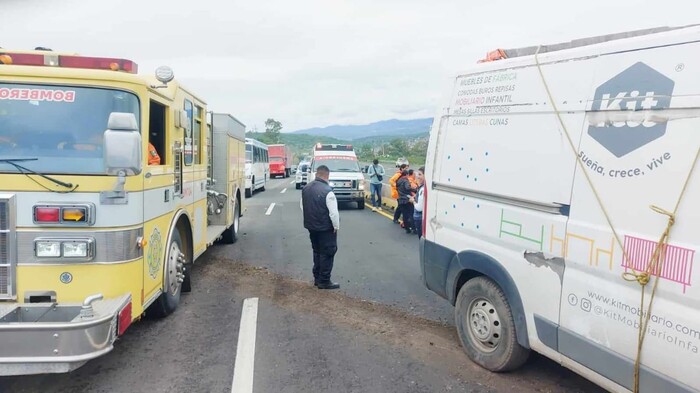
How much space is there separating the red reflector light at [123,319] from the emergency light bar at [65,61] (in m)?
2.12

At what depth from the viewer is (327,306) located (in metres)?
6.47

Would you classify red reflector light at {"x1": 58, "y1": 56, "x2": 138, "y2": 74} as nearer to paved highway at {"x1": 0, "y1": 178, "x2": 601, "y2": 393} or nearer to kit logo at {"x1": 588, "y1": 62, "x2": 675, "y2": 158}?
paved highway at {"x1": 0, "y1": 178, "x2": 601, "y2": 393}

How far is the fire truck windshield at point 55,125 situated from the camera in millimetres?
4188

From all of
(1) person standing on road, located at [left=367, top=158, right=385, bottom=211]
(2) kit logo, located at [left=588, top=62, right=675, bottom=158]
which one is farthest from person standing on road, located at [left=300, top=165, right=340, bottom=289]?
(1) person standing on road, located at [left=367, top=158, right=385, bottom=211]

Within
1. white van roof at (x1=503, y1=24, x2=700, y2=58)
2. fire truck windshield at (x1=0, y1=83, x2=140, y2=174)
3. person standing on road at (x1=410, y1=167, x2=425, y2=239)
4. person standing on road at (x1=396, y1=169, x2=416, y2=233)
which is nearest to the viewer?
white van roof at (x1=503, y1=24, x2=700, y2=58)

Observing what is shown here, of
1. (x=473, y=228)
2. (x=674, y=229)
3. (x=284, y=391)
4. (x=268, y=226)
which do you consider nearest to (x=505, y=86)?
(x=473, y=228)

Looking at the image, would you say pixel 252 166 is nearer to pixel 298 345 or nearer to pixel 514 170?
pixel 298 345

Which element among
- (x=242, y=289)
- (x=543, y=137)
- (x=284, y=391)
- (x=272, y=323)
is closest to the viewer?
(x=543, y=137)

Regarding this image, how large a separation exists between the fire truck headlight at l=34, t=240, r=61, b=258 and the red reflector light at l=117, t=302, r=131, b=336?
70 centimetres

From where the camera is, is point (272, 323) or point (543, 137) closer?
point (543, 137)

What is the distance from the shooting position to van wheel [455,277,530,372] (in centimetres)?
425

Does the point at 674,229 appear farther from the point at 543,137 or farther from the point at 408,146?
the point at 408,146

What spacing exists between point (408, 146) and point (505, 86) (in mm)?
85077

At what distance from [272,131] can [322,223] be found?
106 m
